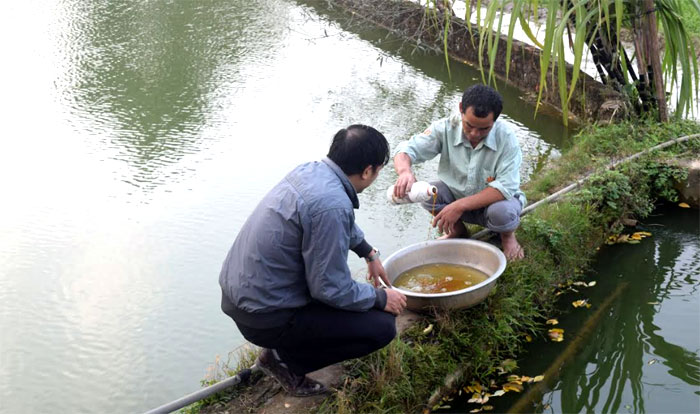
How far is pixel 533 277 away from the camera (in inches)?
139

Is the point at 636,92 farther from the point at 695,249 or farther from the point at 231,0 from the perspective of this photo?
the point at 231,0

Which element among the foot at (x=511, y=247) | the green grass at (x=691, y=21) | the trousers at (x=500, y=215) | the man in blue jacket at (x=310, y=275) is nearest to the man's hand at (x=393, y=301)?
the man in blue jacket at (x=310, y=275)

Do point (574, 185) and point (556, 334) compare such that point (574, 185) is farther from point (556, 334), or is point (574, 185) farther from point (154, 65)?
point (154, 65)

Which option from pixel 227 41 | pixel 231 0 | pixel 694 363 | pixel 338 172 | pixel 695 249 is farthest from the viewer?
pixel 231 0

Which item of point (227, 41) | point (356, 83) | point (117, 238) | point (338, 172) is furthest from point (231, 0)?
point (338, 172)

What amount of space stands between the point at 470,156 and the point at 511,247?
517 mm

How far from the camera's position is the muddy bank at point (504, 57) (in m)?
5.77

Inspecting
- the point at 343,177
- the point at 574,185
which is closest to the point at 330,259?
A: the point at 343,177

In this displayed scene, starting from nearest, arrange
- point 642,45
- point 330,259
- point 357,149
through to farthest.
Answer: point 330,259
point 357,149
point 642,45

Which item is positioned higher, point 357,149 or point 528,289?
point 357,149

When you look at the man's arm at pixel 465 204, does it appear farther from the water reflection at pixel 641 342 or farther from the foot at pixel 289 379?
the foot at pixel 289 379

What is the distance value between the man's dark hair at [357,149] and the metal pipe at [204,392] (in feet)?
3.03

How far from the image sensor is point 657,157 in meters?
4.66

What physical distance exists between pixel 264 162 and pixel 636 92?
10.0 feet
